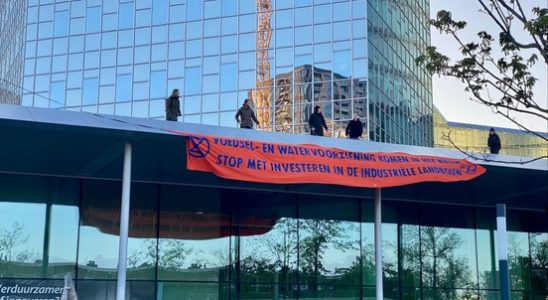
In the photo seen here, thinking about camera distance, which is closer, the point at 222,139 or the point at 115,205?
the point at 222,139

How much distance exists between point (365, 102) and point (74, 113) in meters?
37.1

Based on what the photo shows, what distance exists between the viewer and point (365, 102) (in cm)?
5266

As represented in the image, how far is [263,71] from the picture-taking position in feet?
182

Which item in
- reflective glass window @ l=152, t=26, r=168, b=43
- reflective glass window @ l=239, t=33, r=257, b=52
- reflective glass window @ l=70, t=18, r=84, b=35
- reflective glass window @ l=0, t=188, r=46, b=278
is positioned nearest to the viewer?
reflective glass window @ l=0, t=188, r=46, b=278

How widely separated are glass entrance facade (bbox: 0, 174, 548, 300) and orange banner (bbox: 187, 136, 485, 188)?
433cm

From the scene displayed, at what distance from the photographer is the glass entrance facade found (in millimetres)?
20938

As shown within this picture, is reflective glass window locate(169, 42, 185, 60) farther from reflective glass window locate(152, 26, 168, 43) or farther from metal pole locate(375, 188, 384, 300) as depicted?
metal pole locate(375, 188, 384, 300)

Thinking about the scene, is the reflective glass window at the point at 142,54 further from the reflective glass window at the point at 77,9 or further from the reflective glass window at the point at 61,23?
the reflective glass window at the point at 61,23

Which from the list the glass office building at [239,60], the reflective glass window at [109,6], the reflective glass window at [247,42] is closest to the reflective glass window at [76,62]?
the glass office building at [239,60]

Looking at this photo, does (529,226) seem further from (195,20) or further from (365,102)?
(195,20)

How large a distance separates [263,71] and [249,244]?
33.4 metres

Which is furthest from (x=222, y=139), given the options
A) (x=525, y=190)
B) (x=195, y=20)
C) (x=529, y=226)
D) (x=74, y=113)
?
(x=195, y=20)

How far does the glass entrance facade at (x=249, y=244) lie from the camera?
2094cm

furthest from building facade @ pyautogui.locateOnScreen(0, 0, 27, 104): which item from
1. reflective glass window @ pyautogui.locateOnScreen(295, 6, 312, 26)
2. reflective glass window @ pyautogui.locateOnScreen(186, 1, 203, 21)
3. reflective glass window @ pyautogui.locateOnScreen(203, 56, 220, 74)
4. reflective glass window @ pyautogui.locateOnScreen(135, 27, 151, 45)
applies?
reflective glass window @ pyautogui.locateOnScreen(295, 6, 312, 26)
